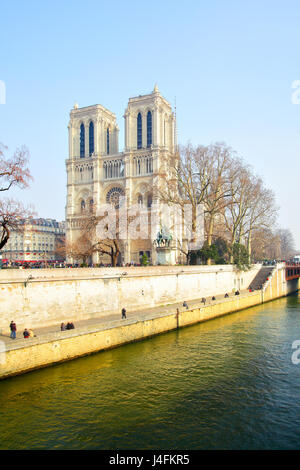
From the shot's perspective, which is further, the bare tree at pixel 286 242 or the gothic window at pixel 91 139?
the bare tree at pixel 286 242

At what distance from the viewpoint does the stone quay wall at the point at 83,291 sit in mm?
19297

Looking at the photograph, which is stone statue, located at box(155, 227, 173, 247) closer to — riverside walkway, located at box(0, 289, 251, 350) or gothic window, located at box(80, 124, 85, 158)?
riverside walkway, located at box(0, 289, 251, 350)

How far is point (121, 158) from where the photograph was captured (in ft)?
235

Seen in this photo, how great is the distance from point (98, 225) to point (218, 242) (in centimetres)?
1991

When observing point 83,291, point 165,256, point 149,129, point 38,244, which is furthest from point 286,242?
point 83,291

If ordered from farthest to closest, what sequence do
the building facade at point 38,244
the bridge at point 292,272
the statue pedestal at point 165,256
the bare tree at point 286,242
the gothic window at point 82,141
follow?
the bare tree at point 286,242
the building facade at point 38,244
the gothic window at point 82,141
the bridge at point 292,272
the statue pedestal at point 165,256

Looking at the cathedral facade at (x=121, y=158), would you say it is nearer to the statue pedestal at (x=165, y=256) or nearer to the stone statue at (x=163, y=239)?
the stone statue at (x=163, y=239)

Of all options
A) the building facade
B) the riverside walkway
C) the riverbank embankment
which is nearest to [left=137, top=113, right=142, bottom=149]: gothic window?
the building facade

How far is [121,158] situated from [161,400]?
61.6 metres

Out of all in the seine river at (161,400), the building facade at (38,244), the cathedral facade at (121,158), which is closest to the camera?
the seine river at (161,400)

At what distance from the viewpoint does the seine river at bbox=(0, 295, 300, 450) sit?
10844 mm

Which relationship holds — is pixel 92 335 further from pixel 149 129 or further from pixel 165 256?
pixel 149 129

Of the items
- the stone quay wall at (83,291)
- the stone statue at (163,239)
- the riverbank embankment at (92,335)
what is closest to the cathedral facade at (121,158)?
the stone statue at (163,239)

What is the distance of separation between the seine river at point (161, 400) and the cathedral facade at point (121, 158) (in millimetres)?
44981
